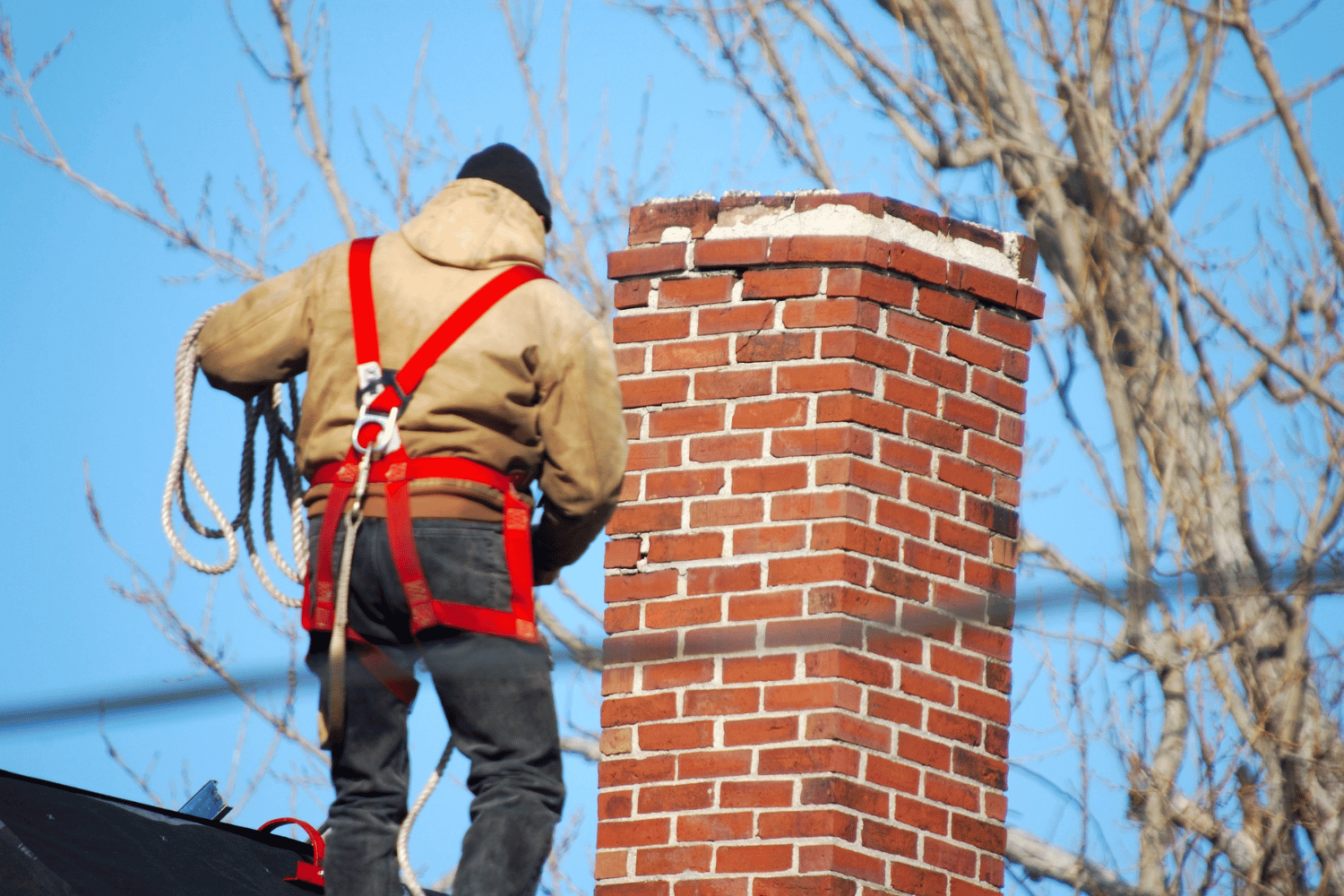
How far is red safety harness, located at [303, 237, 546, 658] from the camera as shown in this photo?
3480 millimetres

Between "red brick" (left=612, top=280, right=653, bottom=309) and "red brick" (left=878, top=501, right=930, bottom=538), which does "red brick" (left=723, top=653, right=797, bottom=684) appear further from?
"red brick" (left=612, top=280, right=653, bottom=309)

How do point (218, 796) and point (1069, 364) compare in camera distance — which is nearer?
point (218, 796)

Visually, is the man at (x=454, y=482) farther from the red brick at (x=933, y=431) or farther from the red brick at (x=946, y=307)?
the red brick at (x=946, y=307)

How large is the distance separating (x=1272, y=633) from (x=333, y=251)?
8.33m

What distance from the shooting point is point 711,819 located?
452 cm

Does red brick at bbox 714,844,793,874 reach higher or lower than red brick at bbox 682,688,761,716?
lower

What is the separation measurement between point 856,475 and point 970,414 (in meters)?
0.51

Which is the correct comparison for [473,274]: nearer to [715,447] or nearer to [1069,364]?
[715,447]

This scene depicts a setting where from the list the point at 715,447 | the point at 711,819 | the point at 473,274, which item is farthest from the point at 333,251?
the point at 711,819

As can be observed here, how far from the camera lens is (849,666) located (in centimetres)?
450

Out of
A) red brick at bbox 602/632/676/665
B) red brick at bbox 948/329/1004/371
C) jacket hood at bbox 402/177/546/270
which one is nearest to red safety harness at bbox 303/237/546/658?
jacket hood at bbox 402/177/546/270

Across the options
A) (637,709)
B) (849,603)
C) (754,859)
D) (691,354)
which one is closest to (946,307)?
(691,354)

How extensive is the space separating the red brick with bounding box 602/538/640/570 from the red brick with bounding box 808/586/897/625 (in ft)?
1.84

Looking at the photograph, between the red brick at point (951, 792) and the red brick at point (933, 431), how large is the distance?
0.92m
